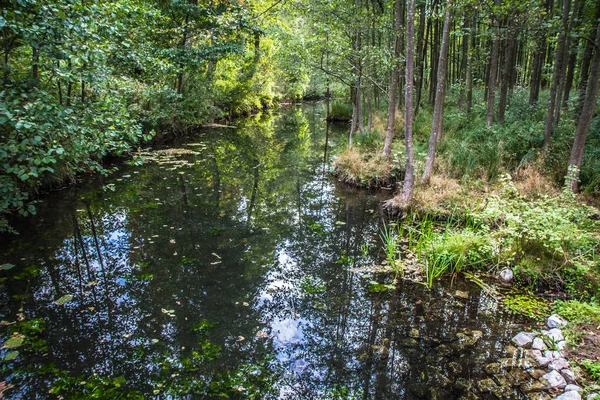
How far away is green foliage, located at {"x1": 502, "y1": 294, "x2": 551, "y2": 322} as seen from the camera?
4.61 metres

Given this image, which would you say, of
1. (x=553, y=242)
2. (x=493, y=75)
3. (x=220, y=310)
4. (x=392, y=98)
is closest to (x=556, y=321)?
(x=553, y=242)

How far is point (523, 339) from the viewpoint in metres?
4.16

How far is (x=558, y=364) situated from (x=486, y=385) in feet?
2.85

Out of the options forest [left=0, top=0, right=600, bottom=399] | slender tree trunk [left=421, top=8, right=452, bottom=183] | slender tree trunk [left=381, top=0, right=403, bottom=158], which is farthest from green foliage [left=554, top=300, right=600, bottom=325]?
slender tree trunk [left=381, top=0, right=403, bottom=158]

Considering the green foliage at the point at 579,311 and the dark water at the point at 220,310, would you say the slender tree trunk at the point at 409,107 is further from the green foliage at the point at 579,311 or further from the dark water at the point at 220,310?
the green foliage at the point at 579,311

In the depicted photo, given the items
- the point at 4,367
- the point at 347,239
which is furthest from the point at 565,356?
the point at 4,367

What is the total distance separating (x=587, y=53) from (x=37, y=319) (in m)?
14.5

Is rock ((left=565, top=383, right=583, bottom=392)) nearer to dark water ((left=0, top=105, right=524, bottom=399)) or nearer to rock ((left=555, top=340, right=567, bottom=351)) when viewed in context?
rock ((left=555, top=340, right=567, bottom=351))

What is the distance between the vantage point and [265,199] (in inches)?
381

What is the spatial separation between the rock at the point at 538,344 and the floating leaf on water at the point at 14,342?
240 inches

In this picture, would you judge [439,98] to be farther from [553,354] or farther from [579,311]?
[553,354]

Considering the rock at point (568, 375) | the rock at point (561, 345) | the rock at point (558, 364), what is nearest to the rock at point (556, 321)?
the rock at point (561, 345)

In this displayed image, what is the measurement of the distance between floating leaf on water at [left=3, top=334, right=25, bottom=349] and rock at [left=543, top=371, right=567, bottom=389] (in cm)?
590

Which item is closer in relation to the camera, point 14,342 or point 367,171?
point 14,342
